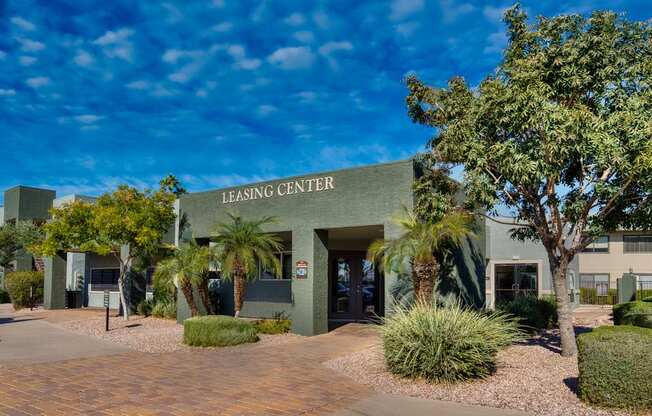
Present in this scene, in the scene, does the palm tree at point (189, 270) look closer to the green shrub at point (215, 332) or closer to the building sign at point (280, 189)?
the building sign at point (280, 189)

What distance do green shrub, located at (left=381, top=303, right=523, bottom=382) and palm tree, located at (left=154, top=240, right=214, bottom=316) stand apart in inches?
329

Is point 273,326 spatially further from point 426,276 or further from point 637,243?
point 637,243

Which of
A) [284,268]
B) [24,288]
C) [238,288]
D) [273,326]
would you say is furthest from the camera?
[24,288]

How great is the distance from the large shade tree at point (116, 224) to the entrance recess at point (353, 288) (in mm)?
6557

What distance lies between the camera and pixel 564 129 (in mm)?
9281

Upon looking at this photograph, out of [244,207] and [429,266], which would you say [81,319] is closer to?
[244,207]

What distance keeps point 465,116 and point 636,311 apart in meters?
9.07

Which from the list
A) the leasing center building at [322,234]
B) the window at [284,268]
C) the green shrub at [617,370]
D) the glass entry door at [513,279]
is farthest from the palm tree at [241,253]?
the glass entry door at [513,279]

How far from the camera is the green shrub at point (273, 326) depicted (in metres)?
15.5

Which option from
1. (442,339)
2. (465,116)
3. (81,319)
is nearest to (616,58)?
(465,116)

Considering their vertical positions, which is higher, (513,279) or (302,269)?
(302,269)

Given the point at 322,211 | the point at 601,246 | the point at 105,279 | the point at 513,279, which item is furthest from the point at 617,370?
the point at 601,246

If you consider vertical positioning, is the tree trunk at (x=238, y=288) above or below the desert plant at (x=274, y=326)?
above

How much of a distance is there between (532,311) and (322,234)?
6.27 meters
